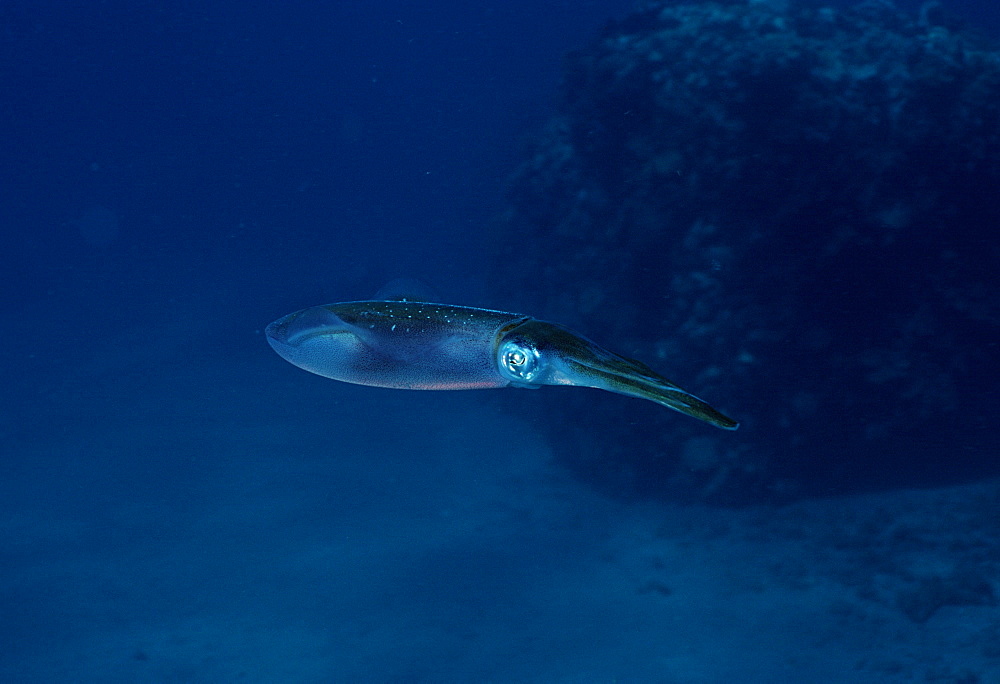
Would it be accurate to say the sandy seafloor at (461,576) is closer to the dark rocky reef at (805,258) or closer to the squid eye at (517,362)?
the dark rocky reef at (805,258)

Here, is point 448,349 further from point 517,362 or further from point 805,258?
point 805,258

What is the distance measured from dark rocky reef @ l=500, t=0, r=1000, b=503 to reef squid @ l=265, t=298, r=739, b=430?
11.3m

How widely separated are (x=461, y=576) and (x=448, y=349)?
36.9ft

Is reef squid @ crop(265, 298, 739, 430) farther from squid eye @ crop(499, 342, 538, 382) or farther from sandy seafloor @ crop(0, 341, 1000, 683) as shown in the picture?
sandy seafloor @ crop(0, 341, 1000, 683)

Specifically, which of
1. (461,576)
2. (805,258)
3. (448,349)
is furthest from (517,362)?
(805,258)

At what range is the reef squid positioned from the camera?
2.94 ft

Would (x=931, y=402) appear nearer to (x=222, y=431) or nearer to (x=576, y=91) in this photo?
(x=576, y=91)

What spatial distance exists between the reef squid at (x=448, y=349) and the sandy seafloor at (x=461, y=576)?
30.7ft

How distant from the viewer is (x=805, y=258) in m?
11.3

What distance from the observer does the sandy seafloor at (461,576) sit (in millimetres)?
9203

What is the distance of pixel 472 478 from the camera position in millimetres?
14875

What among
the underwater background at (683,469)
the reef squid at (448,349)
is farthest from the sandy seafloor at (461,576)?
the reef squid at (448,349)

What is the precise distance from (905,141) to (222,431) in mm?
18429

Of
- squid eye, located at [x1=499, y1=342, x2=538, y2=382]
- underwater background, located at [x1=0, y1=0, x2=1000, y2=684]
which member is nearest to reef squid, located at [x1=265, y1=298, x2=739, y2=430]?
squid eye, located at [x1=499, y1=342, x2=538, y2=382]
